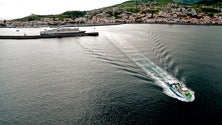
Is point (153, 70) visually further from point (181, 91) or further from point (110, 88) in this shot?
point (110, 88)

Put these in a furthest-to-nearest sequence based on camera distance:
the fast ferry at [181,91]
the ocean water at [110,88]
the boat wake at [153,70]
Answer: the boat wake at [153,70] → the fast ferry at [181,91] → the ocean water at [110,88]

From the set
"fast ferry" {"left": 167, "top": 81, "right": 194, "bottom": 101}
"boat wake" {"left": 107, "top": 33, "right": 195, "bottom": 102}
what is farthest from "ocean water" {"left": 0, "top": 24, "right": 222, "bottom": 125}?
"fast ferry" {"left": 167, "top": 81, "right": 194, "bottom": 101}

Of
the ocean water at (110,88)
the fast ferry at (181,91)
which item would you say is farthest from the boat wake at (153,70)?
the fast ferry at (181,91)

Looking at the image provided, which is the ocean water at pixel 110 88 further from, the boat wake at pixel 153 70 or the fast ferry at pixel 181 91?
the fast ferry at pixel 181 91

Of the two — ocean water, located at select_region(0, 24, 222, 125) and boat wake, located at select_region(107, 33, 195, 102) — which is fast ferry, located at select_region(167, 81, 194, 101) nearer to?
boat wake, located at select_region(107, 33, 195, 102)

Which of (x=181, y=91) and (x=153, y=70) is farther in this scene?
(x=153, y=70)

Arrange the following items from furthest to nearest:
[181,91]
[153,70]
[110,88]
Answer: [153,70] < [110,88] < [181,91]

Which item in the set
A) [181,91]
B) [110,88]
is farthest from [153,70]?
[110,88]

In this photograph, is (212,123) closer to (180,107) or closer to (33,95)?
(180,107)
